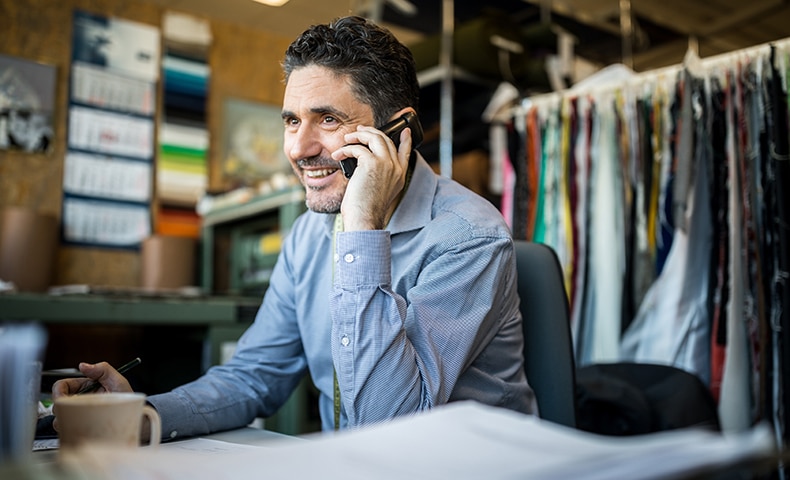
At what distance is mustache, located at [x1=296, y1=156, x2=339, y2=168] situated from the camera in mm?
1255

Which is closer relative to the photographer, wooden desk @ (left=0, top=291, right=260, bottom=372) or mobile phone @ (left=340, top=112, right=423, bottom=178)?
mobile phone @ (left=340, top=112, right=423, bottom=178)

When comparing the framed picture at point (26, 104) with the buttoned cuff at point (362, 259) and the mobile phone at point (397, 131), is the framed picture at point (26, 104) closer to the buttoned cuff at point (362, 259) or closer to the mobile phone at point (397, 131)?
the mobile phone at point (397, 131)

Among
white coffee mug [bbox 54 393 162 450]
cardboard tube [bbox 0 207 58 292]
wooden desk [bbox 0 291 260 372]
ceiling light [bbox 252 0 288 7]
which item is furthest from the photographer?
ceiling light [bbox 252 0 288 7]

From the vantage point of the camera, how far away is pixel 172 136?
362 cm

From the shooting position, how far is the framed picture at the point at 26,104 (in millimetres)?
3158

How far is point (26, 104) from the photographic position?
3.21 metres

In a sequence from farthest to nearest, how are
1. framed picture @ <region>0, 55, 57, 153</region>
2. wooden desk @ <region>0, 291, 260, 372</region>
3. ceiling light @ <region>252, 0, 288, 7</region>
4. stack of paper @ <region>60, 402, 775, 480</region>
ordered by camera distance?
ceiling light @ <region>252, 0, 288, 7</region> → framed picture @ <region>0, 55, 57, 153</region> → wooden desk @ <region>0, 291, 260, 372</region> → stack of paper @ <region>60, 402, 775, 480</region>

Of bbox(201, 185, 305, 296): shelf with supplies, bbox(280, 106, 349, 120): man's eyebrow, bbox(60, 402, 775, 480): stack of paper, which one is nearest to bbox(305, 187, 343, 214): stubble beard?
bbox(280, 106, 349, 120): man's eyebrow

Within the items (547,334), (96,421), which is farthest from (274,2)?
(96,421)

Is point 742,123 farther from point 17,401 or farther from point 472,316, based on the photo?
point 17,401

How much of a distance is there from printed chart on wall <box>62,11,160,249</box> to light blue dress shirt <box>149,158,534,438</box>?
2337 mm

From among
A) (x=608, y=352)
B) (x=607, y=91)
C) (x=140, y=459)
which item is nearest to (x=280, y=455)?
(x=140, y=459)

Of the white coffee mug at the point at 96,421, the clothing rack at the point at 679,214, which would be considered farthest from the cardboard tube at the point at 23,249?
the white coffee mug at the point at 96,421

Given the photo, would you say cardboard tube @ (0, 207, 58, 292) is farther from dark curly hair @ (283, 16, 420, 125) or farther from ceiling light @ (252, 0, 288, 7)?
dark curly hair @ (283, 16, 420, 125)
